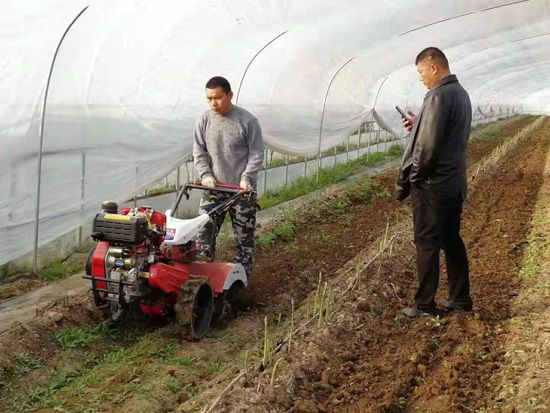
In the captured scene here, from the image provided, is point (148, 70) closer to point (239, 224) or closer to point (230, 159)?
point (230, 159)

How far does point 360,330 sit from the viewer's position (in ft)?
13.8

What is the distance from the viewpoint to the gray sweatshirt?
4.55 meters

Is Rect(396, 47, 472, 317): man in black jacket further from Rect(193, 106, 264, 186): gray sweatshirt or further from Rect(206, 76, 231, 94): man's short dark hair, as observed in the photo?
Rect(206, 76, 231, 94): man's short dark hair

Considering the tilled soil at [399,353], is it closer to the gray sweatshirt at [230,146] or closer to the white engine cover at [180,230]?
the white engine cover at [180,230]

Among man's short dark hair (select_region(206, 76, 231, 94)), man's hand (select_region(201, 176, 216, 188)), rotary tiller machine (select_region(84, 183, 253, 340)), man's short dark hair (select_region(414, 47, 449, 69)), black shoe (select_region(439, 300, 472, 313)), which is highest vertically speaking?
man's short dark hair (select_region(414, 47, 449, 69))

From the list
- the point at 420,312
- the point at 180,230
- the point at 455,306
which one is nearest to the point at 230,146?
the point at 180,230

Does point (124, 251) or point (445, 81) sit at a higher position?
point (445, 81)

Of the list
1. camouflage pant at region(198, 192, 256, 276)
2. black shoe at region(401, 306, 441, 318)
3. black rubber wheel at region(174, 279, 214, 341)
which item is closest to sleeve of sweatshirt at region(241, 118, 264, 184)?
camouflage pant at region(198, 192, 256, 276)

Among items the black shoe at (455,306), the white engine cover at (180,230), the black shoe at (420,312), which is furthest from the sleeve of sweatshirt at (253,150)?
the black shoe at (455,306)

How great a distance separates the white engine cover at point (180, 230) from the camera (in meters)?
3.92

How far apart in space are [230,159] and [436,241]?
1581 millimetres

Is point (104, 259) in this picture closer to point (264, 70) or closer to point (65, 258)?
point (65, 258)

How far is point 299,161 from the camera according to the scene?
12492 mm

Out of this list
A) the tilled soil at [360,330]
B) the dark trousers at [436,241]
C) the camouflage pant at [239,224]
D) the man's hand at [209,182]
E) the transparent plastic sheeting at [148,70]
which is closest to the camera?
the tilled soil at [360,330]
